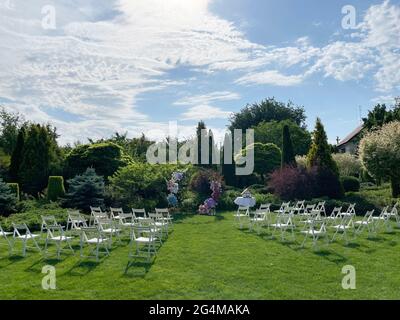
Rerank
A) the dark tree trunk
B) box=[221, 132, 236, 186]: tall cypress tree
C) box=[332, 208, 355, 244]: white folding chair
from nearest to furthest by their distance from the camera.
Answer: box=[332, 208, 355, 244]: white folding chair
the dark tree trunk
box=[221, 132, 236, 186]: tall cypress tree

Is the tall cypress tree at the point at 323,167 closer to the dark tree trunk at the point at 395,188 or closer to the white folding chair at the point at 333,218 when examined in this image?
the dark tree trunk at the point at 395,188

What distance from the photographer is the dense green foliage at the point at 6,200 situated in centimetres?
1620

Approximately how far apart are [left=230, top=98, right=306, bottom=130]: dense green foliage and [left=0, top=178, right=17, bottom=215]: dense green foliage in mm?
36755

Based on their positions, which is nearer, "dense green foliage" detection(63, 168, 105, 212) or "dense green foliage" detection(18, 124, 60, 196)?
"dense green foliage" detection(63, 168, 105, 212)

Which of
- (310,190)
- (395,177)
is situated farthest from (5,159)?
(395,177)

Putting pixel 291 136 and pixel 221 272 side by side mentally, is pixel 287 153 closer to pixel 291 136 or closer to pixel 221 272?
pixel 291 136

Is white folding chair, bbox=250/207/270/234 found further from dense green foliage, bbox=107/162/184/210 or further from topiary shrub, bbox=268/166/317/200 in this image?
dense green foliage, bbox=107/162/184/210

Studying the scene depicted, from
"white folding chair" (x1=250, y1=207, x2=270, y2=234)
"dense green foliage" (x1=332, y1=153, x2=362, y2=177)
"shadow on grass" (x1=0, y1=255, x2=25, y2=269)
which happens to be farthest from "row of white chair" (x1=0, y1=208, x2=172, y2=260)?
"dense green foliage" (x1=332, y1=153, x2=362, y2=177)

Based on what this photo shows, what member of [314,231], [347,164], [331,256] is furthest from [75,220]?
[347,164]

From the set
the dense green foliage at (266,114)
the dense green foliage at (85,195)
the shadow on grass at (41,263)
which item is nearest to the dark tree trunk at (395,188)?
the dense green foliage at (85,195)

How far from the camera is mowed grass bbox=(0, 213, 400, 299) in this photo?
638cm

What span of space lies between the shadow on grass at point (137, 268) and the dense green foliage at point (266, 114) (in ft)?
141

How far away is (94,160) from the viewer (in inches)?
837
